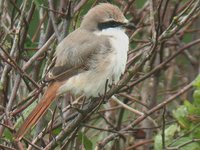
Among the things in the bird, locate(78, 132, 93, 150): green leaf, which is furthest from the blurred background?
the bird

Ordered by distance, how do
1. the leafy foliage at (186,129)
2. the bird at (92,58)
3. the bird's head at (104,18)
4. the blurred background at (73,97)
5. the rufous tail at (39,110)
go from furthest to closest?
the bird's head at (104,18) → the bird at (92,58) → the leafy foliage at (186,129) → the blurred background at (73,97) → the rufous tail at (39,110)

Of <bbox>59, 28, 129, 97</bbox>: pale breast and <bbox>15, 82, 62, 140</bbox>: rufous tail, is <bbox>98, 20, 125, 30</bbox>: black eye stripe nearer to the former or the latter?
<bbox>59, 28, 129, 97</bbox>: pale breast

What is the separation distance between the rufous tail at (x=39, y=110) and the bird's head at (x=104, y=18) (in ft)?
1.58

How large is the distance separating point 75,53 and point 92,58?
0.40 ft

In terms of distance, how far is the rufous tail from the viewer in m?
3.16

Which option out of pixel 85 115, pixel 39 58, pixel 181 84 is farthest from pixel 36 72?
pixel 181 84

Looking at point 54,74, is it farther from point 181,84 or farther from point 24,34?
point 181,84

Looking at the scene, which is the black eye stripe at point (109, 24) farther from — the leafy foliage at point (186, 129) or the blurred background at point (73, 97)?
the leafy foliage at point (186, 129)

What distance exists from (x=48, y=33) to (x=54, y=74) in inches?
24.0

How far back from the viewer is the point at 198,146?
355 cm

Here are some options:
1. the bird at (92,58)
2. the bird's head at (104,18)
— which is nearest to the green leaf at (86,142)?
the bird at (92,58)

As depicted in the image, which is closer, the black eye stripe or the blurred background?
the blurred background

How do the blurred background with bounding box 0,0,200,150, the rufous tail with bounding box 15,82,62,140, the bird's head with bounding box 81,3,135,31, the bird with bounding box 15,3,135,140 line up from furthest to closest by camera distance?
the bird's head with bounding box 81,3,135,31 < the bird with bounding box 15,3,135,140 < the blurred background with bounding box 0,0,200,150 < the rufous tail with bounding box 15,82,62,140

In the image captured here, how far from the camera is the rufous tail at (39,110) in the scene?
10.4 ft
